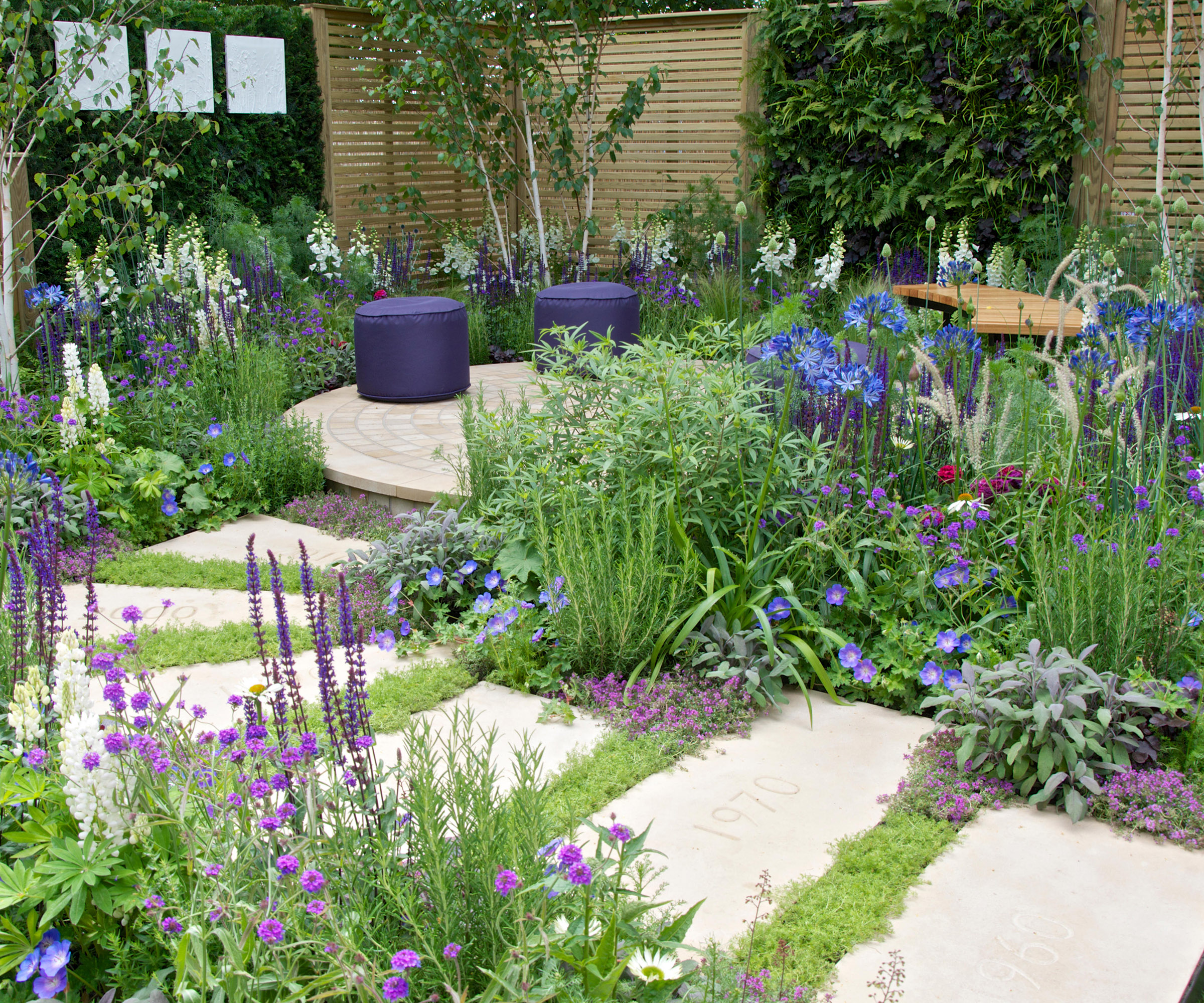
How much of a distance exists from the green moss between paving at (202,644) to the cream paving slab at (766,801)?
4.11 ft

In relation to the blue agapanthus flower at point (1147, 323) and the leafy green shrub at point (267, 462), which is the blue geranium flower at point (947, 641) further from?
the leafy green shrub at point (267, 462)

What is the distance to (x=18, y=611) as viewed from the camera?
1.95m

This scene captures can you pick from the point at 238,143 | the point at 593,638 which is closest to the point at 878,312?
the point at 593,638

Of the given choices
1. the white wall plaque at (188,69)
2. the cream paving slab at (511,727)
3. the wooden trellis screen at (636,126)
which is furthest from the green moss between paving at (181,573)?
the wooden trellis screen at (636,126)

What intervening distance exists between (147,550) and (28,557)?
1.78 feet

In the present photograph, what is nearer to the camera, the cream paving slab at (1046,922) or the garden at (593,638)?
the garden at (593,638)

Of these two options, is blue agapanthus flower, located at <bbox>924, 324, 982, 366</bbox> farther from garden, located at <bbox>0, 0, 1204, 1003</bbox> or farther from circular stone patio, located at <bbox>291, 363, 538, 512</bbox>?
circular stone patio, located at <bbox>291, 363, 538, 512</bbox>

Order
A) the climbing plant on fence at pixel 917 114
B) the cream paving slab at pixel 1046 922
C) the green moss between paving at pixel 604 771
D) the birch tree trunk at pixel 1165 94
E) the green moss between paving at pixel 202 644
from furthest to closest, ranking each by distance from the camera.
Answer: the climbing plant on fence at pixel 917 114, the birch tree trunk at pixel 1165 94, the green moss between paving at pixel 202 644, the green moss between paving at pixel 604 771, the cream paving slab at pixel 1046 922

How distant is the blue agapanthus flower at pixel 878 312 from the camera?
310 cm

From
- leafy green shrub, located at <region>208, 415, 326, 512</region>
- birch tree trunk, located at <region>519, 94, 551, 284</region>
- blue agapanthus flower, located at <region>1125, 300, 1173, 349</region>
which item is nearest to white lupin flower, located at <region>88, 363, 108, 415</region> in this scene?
leafy green shrub, located at <region>208, 415, 326, 512</region>

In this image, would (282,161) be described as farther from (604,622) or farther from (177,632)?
(604,622)

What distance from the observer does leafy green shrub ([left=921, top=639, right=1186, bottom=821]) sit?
7.85 ft

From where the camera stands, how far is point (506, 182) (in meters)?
Result: 8.38

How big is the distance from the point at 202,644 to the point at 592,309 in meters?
3.63
